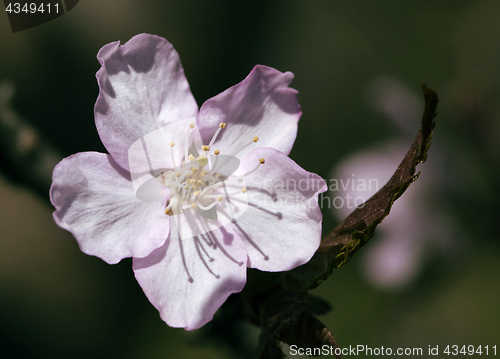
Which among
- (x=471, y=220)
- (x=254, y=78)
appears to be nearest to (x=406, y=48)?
(x=471, y=220)

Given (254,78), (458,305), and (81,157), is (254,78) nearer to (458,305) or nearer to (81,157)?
(81,157)

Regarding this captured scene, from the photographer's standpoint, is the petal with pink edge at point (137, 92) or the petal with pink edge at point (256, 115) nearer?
the petal with pink edge at point (137, 92)

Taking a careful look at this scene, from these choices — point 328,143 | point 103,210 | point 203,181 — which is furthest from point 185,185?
point 328,143

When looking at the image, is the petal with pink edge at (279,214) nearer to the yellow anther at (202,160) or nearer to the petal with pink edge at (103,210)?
the yellow anther at (202,160)

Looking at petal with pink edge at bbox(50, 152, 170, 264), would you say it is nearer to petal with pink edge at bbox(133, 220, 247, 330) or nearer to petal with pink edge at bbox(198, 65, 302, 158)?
petal with pink edge at bbox(133, 220, 247, 330)

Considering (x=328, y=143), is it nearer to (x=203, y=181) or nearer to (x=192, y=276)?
(x=203, y=181)

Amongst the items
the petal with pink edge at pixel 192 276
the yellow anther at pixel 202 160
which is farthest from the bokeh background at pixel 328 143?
the yellow anther at pixel 202 160
